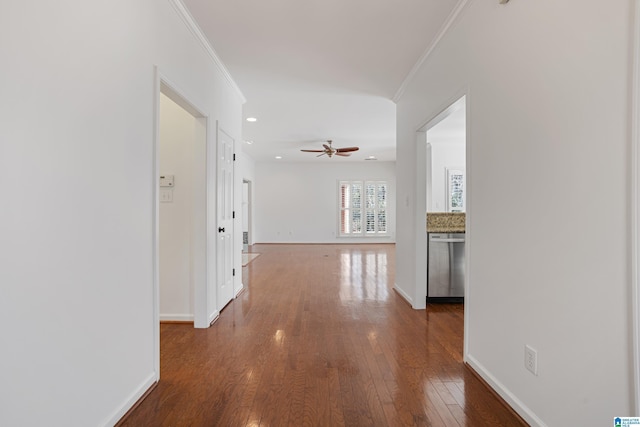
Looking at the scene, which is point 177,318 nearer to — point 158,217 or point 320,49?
point 158,217

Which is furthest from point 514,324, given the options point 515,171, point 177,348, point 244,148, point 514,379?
point 244,148

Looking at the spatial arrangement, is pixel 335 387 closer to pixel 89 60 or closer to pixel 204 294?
pixel 204 294

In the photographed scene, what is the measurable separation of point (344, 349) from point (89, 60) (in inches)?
95.5

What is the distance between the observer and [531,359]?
5.41 feet

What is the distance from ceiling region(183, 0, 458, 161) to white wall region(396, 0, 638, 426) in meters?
0.57

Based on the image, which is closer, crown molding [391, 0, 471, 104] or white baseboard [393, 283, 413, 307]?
crown molding [391, 0, 471, 104]

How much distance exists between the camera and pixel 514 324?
70.4 inches

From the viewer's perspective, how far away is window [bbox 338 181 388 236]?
10.3m

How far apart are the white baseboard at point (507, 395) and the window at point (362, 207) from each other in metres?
8.09

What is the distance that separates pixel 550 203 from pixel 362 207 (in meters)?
8.87

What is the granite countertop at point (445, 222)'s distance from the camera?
396 centimetres

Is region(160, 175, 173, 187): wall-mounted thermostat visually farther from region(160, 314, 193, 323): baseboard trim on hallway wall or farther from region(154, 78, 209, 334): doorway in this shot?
region(160, 314, 193, 323): baseboard trim on hallway wall

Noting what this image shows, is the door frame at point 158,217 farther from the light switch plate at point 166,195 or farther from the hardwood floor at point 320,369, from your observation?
the light switch plate at point 166,195

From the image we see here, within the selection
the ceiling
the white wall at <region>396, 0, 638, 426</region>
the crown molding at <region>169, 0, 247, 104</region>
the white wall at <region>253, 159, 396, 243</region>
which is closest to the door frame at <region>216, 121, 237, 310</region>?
the crown molding at <region>169, 0, 247, 104</region>
